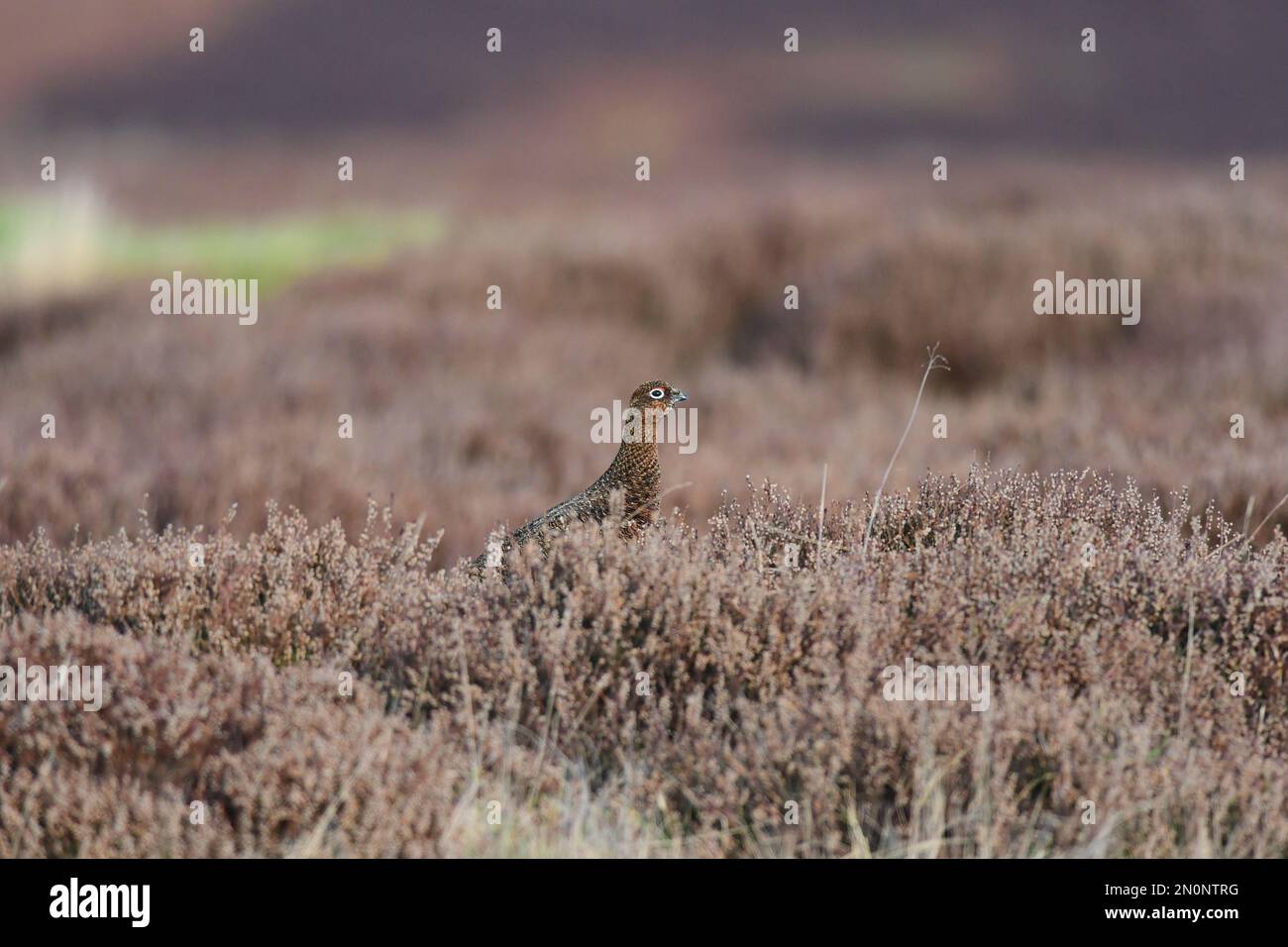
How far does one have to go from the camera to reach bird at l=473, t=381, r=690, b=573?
3947mm

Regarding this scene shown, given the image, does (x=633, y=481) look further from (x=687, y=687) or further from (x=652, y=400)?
(x=687, y=687)

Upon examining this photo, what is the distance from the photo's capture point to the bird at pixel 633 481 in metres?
3.95

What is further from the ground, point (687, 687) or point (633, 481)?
point (633, 481)

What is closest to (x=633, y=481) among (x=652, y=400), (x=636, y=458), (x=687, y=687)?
(x=636, y=458)

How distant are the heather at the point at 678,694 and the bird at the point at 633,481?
0.13 m

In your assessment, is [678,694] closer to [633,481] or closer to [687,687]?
[687,687]

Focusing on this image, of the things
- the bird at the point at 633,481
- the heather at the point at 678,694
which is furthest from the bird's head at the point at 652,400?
the heather at the point at 678,694

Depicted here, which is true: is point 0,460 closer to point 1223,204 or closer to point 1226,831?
point 1226,831

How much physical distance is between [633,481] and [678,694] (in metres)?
0.88

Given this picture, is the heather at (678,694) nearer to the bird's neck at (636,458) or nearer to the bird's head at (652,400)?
the bird's neck at (636,458)

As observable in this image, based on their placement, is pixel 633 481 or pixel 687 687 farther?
pixel 633 481

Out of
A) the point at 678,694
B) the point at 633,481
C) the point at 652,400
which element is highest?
the point at 652,400

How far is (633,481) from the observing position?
3971 mm

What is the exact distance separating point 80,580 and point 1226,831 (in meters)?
3.12
